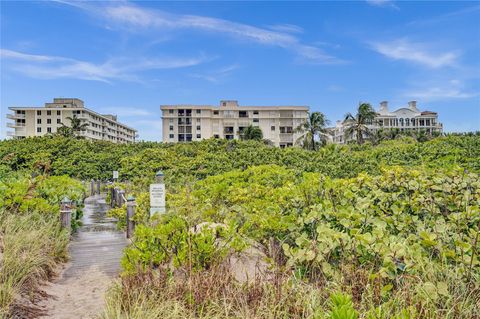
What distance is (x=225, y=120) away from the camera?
70.8 m

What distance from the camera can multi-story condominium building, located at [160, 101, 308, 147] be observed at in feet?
231

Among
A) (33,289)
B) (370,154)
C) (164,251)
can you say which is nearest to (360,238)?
(164,251)

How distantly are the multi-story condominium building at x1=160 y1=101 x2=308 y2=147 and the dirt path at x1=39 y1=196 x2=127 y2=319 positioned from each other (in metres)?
60.2

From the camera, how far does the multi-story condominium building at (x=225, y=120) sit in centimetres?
7050

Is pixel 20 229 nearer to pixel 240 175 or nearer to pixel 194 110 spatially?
pixel 240 175

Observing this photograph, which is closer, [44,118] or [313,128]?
[313,128]

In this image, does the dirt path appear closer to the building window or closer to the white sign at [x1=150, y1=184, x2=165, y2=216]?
the white sign at [x1=150, y1=184, x2=165, y2=216]

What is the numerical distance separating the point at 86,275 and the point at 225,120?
2554 inches

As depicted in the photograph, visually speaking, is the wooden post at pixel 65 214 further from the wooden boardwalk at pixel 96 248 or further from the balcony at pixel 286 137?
the balcony at pixel 286 137

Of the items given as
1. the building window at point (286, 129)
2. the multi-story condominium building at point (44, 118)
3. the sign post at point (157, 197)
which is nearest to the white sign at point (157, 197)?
the sign post at point (157, 197)

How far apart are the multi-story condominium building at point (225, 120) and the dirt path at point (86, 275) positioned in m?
60.2

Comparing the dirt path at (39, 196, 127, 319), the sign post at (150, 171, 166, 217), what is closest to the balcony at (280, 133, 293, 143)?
the dirt path at (39, 196, 127, 319)

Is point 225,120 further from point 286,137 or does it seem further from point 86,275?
point 86,275

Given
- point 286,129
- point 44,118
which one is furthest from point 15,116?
point 286,129
